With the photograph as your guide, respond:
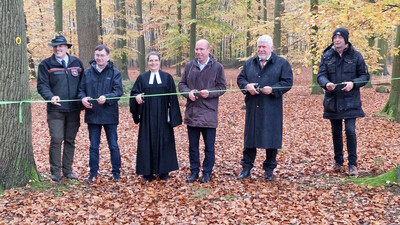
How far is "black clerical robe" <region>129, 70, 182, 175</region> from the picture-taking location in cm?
599

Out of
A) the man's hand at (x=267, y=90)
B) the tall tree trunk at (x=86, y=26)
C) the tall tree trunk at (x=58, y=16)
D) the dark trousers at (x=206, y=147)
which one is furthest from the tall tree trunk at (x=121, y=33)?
the man's hand at (x=267, y=90)

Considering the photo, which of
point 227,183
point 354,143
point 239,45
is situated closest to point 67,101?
point 227,183

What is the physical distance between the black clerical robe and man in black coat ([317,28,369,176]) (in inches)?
94.8

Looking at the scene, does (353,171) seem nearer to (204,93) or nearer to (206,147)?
(206,147)

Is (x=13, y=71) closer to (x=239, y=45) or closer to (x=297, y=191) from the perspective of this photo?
(x=297, y=191)

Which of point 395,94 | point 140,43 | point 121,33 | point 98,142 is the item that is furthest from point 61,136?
point 140,43

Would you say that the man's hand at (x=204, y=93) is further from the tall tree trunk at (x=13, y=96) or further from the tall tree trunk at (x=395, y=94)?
the tall tree trunk at (x=395, y=94)

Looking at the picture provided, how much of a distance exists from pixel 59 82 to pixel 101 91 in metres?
0.63

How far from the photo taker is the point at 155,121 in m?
6.00

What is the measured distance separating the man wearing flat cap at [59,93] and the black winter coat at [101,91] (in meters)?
0.16

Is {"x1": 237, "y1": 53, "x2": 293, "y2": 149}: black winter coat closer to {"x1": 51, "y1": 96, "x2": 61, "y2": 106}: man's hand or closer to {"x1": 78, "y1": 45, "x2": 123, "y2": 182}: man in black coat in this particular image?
{"x1": 78, "y1": 45, "x2": 123, "y2": 182}: man in black coat

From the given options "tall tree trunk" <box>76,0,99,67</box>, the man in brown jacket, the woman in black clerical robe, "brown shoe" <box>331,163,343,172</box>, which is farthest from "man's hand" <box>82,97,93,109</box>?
"tall tree trunk" <box>76,0,99,67</box>

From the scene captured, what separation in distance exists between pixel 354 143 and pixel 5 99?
5097 millimetres

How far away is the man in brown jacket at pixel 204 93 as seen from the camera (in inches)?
226
